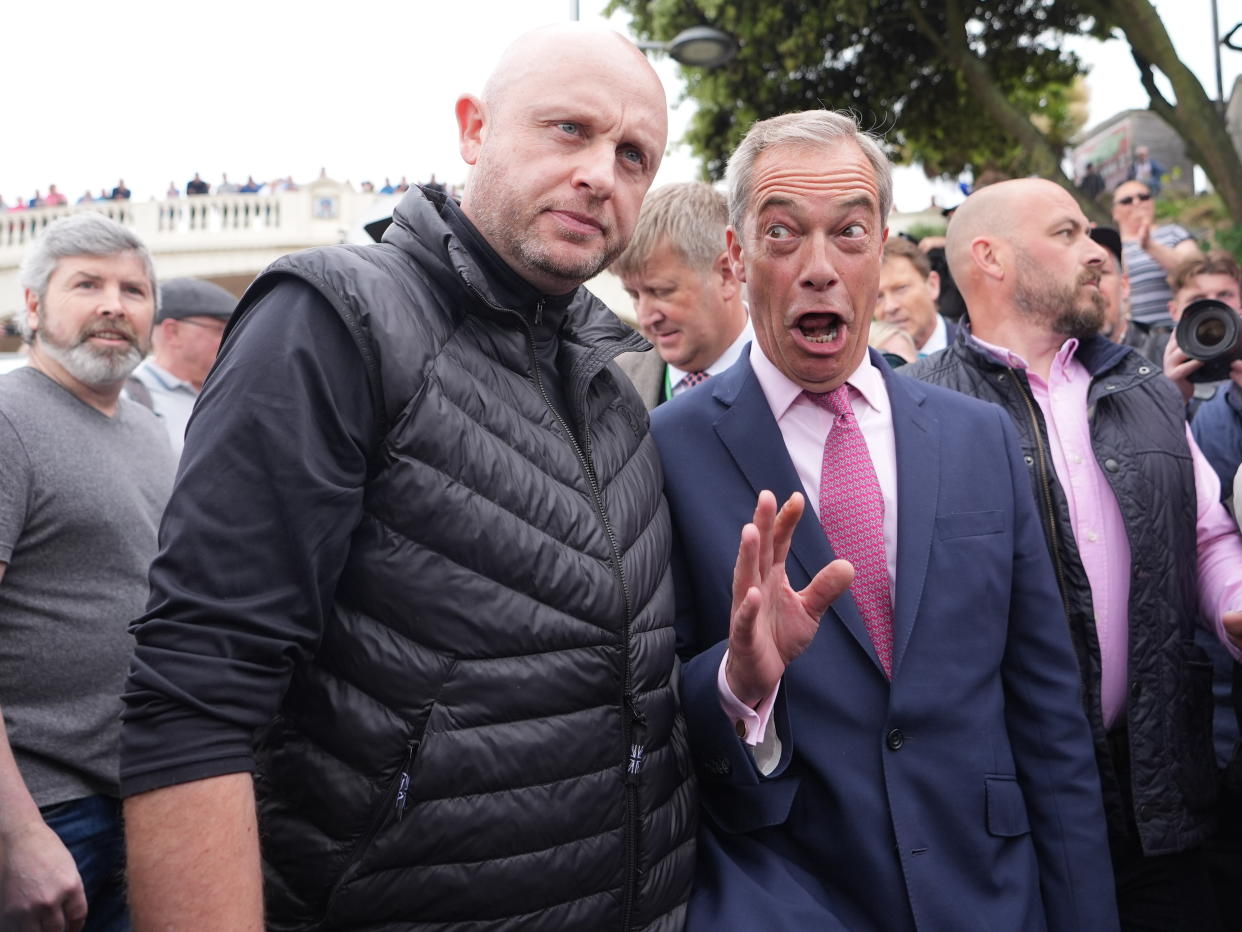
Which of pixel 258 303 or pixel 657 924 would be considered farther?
pixel 657 924

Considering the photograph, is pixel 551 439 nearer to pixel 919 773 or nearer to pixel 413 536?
pixel 413 536

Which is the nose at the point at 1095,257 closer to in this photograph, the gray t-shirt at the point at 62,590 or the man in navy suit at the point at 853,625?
the man in navy suit at the point at 853,625

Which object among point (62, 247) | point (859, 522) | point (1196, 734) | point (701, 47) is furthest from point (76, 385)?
point (701, 47)

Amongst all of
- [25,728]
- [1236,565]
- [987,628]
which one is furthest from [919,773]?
[25,728]

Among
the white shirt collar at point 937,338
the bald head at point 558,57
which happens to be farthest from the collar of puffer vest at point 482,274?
the white shirt collar at point 937,338

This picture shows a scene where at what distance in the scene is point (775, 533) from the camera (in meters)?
1.84

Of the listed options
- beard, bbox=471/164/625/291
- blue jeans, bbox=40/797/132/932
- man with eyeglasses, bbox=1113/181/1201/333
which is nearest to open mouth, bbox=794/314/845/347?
beard, bbox=471/164/625/291

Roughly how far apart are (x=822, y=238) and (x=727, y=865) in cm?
133

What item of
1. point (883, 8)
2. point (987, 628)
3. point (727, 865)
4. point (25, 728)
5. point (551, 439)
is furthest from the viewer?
point (883, 8)

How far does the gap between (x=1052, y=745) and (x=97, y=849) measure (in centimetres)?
251

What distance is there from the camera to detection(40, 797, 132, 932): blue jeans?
2.85 m

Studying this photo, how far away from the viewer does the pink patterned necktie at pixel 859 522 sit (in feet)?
7.22

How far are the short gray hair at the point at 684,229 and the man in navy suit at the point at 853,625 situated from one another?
3.30ft

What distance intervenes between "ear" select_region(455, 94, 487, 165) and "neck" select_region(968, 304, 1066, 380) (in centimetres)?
179
